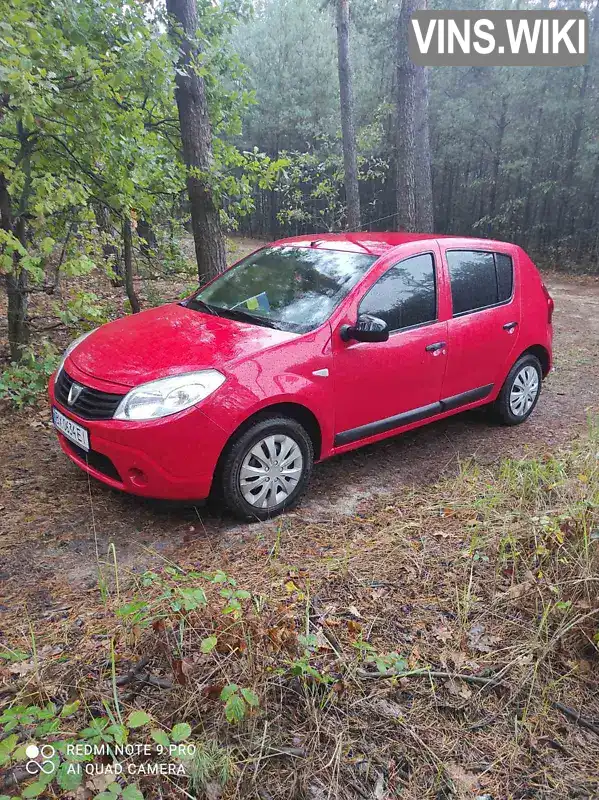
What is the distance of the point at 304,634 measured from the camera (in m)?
2.31

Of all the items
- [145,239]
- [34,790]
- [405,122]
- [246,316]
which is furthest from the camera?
[405,122]

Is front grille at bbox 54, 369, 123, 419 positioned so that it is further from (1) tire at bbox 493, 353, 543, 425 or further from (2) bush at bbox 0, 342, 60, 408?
(1) tire at bbox 493, 353, 543, 425

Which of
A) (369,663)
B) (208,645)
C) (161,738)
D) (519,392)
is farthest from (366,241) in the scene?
(161,738)

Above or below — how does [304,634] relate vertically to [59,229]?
below

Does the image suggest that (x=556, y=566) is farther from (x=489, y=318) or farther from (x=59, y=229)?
(x=59, y=229)

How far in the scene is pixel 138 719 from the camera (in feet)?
5.72

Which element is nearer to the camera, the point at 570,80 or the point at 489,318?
the point at 489,318

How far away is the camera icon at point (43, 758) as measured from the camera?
5.38 ft

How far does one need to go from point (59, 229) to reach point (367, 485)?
425 cm

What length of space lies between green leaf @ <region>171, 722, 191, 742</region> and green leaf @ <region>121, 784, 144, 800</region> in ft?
0.60

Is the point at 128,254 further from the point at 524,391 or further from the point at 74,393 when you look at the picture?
the point at 524,391

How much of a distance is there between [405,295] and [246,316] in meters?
1.20

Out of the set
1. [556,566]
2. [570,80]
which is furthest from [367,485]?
[570,80]

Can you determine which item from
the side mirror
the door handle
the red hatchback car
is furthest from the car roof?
the door handle
